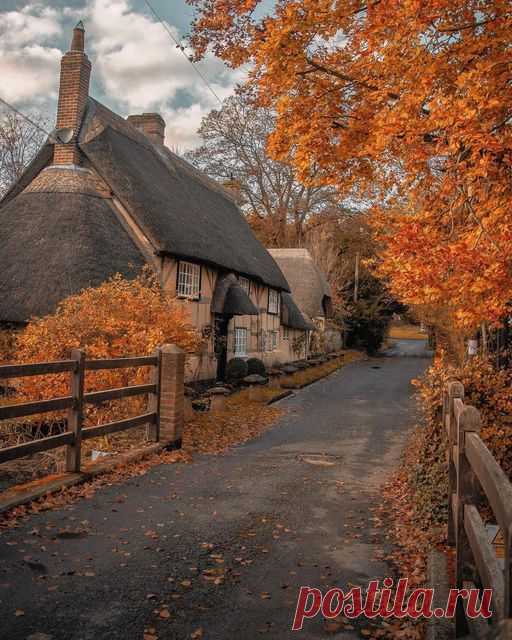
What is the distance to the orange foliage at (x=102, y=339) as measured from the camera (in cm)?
1030

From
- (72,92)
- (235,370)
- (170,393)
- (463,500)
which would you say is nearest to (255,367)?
Answer: (235,370)

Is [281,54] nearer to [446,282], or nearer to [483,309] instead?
[446,282]

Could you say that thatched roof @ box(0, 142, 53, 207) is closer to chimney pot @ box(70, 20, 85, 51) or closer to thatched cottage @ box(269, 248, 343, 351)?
chimney pot @ box(70, 20, 85, 51)

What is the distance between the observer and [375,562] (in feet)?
16.3

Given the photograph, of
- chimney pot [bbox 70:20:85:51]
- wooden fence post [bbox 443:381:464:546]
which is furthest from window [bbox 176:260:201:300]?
wooden fence post [bbox 443:381:464:546]

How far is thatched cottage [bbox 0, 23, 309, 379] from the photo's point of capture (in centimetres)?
1555

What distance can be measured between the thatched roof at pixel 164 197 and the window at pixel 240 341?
86.2 inches

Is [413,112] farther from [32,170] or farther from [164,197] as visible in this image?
[32,170]

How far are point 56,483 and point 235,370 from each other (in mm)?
14741

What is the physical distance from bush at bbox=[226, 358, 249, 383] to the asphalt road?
12.0m

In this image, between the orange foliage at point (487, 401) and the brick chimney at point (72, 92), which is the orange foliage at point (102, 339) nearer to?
the orange foliage at point (487, 401)

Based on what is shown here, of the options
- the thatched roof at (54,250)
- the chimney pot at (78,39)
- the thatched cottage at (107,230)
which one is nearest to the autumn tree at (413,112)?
the thatched cottage at (107,230)

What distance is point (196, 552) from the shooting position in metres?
5.02

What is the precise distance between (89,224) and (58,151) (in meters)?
3.60
